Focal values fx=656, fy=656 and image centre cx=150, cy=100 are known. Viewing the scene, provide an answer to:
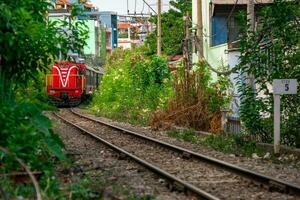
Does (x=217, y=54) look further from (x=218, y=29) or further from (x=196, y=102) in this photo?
(x=196, y=102)

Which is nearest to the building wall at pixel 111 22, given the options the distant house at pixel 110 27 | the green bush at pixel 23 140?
the distant house at pixel 110 27

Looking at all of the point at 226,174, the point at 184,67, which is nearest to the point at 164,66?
the point at 184,67

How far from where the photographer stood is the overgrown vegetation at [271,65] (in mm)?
15195

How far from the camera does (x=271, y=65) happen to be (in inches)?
612

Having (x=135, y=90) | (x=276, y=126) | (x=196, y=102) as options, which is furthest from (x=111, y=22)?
(x=276, y=126)

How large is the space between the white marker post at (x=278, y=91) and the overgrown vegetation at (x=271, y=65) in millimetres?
697

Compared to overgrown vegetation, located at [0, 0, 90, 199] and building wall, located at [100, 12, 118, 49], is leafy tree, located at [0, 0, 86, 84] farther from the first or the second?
building wall, located at [100, 12, 118, 49]

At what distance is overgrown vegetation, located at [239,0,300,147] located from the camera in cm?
1520

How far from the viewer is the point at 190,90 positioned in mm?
22906

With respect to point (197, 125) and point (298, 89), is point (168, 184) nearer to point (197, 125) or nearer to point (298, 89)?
point (298, 89)

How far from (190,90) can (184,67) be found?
122cm

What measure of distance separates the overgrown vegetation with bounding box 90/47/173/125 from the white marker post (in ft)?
40.0

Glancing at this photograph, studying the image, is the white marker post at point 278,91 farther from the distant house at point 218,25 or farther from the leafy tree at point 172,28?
the leafy tree at point 172,28

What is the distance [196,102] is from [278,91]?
836cm
